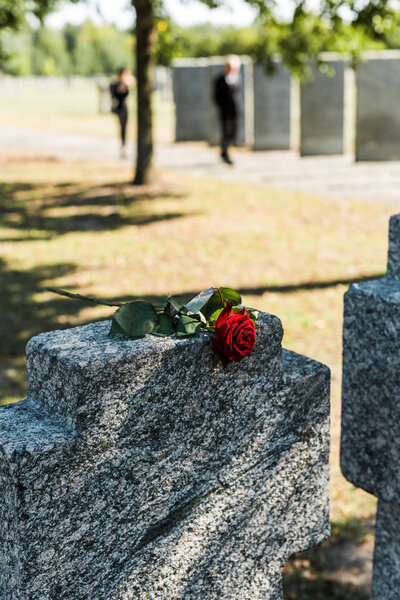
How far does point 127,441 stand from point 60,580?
0.38 metres

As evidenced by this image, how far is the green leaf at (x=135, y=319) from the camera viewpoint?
6.39ft

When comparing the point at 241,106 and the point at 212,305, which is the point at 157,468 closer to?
the point at 212,305

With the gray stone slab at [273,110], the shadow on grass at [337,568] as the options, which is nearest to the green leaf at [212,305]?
the shadow on grass at [337,568]

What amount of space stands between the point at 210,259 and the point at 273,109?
10.5m

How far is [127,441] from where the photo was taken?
6.15 feet

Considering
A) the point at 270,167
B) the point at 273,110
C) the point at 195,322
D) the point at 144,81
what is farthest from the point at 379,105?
the point at 195,322

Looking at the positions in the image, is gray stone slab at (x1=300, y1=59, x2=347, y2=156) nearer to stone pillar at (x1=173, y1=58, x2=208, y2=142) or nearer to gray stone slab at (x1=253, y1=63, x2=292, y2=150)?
gray stone slab at (x1=253, y1=63, x2=292, y2=150)

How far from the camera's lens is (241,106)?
20.1 meters

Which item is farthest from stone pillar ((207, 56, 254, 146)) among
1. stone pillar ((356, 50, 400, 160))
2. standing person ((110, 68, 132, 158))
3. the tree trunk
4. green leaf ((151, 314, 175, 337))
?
green leaf ((151, 314, 175, 337))

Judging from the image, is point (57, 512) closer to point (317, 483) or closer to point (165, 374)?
point (165, 374)

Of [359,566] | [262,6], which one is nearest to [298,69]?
[262,6]

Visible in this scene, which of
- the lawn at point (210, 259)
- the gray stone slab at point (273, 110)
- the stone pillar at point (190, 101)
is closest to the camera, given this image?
the lawn at point (210, 259)

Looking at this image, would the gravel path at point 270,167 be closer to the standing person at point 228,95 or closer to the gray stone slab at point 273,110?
the gray stone slab at point 273,110

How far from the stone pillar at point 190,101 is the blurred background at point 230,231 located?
3340mm
